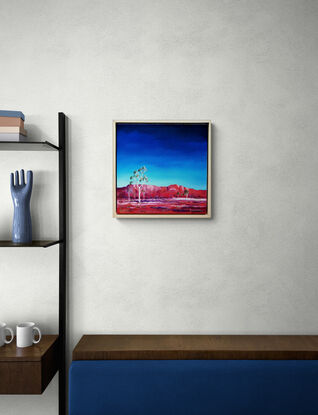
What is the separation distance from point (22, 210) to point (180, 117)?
915 millimetres

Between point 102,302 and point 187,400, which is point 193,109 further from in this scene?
point 187,400

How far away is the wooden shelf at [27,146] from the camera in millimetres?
1510

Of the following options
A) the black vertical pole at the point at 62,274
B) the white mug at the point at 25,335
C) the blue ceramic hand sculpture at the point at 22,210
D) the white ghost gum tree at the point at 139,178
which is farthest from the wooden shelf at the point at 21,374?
the white ghost gum tree at the point at 139,178

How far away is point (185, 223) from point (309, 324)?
0.83 m

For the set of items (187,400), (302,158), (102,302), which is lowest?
(187,400)

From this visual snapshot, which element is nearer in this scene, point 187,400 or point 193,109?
point 187,400

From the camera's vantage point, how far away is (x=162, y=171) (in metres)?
1.68

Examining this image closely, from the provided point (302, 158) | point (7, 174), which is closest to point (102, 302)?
point (7, 174)

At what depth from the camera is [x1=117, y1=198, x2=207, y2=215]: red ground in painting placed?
66.1 inches

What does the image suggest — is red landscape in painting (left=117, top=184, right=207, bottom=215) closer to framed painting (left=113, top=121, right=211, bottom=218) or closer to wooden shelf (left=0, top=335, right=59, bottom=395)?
framed painting (left=113, top=121, right=211, bottom=218)

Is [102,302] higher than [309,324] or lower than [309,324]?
higher

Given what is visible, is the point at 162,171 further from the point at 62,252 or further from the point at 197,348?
the point at 197,348

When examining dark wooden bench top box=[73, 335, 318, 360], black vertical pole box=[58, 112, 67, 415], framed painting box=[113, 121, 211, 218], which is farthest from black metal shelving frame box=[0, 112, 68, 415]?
framed painting box=[113, 121, 211, 218]

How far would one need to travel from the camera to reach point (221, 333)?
170cm
